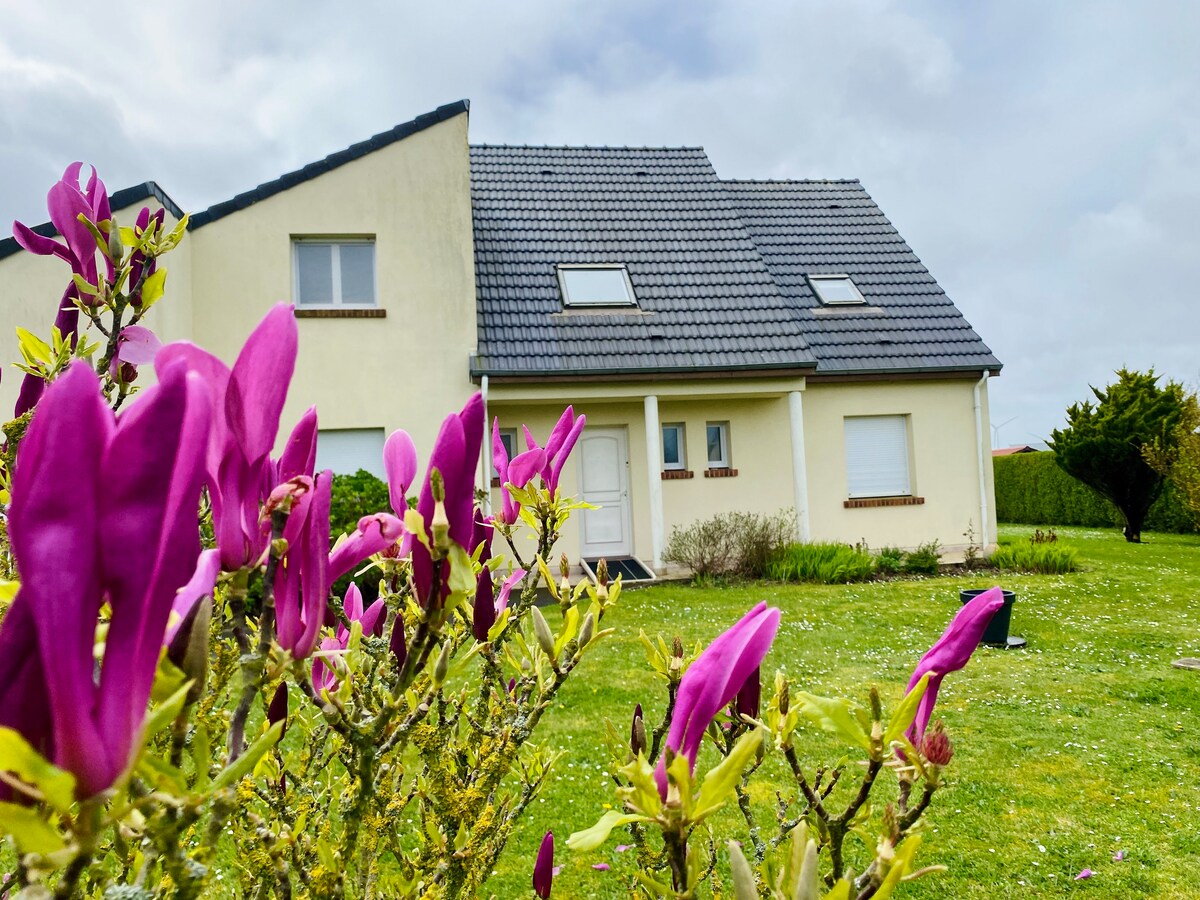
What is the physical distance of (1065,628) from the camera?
23.2 ft

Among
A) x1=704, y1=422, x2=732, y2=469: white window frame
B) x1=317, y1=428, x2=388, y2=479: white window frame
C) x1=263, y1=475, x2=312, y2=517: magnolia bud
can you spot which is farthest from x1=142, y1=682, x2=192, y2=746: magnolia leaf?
x1=704, y1=422, x2=732, y2=469: white window frame

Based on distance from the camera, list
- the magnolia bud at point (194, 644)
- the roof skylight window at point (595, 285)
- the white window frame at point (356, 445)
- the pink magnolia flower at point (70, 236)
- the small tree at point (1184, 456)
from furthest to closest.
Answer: the small tree at point (1184, 456) → the roof skylight window at point (595, 285) → the white window frame at point (356, 445) → the pink magnolia flower at point (70, 236) → the magnolia bud at point (194, 644)

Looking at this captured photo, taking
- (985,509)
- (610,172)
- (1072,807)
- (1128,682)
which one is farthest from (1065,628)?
(610,172)

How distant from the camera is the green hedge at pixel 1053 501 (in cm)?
1761

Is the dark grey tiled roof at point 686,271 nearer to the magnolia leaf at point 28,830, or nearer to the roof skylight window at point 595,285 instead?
the roof skylight window at point 595,285

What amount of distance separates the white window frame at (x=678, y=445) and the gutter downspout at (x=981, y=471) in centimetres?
478

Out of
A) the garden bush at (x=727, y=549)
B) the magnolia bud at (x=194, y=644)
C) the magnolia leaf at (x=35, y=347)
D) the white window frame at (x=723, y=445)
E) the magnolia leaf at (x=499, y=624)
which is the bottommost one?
the garden bush at (x=727, y=549)

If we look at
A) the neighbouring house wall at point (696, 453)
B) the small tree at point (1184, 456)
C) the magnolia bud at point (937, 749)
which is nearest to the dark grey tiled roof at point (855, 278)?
the neighbouring house wall at point (696, 453)

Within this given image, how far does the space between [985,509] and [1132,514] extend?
6303 millimetres

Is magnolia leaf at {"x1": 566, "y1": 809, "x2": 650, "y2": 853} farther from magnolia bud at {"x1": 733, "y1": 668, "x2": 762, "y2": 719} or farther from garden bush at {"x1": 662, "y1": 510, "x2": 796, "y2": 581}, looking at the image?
garden bush at {"x1": 662, "y1": 510, "x2": 796, "y2": 581}

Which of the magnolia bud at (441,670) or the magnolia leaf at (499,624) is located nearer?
the magnolia bud at (441,670)

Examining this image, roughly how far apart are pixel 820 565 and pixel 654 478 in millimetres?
2512

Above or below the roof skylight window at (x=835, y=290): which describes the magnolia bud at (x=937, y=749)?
below

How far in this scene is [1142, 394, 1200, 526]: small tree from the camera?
13484mm
